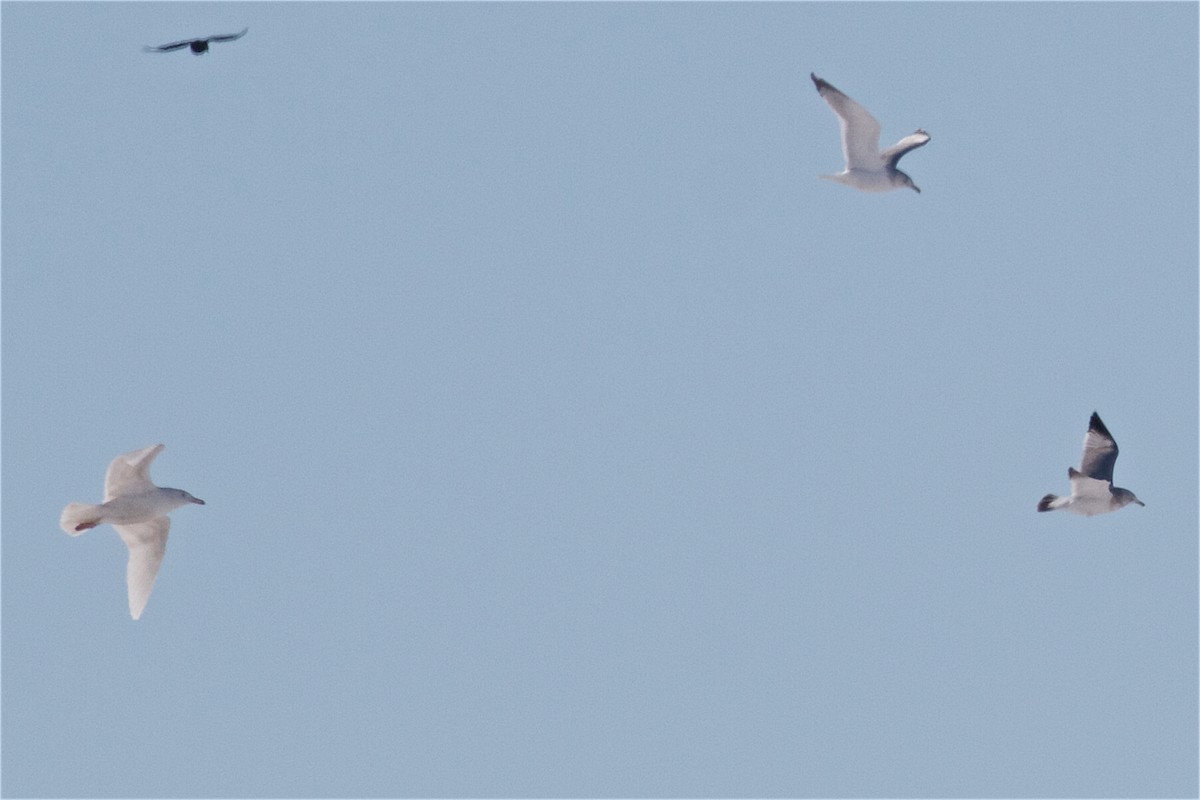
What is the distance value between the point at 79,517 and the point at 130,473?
81 cm

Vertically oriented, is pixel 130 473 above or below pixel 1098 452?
below

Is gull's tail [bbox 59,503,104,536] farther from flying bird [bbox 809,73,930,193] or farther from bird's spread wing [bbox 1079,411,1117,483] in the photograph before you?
bird's spread wing [bbox 1079,411,1117,483]

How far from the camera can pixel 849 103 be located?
3284 cm

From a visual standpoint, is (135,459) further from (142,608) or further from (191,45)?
(191,45)

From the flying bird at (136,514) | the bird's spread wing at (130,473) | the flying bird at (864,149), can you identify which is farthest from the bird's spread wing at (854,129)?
the bird's spread wing at (130,473)

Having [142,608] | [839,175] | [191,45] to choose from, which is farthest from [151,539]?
[839,175]

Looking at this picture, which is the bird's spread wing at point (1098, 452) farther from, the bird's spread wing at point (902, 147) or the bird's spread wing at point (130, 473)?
the bird's spread wing at point (130, 473)

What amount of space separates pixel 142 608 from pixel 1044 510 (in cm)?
1188

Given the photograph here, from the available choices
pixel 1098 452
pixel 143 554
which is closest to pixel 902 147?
pixel 1098 452

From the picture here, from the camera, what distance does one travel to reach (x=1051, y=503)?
31219 millimetres

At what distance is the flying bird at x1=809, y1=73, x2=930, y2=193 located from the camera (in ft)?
108

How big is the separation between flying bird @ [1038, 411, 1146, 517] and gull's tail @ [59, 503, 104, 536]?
1236 centimetres

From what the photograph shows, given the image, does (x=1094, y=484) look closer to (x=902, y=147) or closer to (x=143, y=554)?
(x=902, y=147)

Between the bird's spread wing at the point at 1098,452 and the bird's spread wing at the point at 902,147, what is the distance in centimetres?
483
